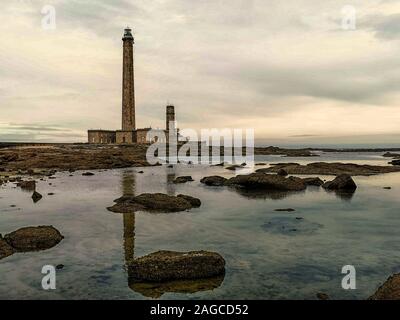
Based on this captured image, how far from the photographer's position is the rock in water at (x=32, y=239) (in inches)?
544

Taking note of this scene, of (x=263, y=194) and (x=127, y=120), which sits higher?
(x=127, y=120)

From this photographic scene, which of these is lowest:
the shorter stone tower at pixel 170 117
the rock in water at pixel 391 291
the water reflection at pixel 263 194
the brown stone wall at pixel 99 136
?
the water reflection at pixel 263 194

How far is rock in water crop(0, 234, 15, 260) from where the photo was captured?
1289 centimetres

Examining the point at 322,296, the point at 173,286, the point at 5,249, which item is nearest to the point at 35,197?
the point at 5,249

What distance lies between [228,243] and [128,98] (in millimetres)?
89335

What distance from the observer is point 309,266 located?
1225 cm

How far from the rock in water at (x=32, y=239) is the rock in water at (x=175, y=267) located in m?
4.79

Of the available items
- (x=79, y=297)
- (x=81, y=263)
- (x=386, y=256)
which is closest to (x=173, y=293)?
(x=79, y=297)

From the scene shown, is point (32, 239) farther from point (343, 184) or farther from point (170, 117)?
point (170, 117)

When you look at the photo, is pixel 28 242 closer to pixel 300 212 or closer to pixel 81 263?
pixel 81 263

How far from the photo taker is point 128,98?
99.4 m

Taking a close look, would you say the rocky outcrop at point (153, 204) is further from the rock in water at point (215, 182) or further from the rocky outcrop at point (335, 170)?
the rocky outcrop at point (335, 170)

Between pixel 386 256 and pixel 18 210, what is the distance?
1838 cm

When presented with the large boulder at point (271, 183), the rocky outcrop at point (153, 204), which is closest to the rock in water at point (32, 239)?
the rocky outcrop at point (153, 204)
